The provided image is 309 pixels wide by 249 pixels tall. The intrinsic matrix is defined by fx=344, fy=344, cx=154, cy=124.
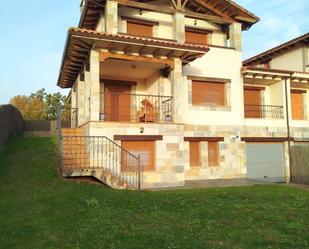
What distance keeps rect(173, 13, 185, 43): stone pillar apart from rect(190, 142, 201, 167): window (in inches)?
187

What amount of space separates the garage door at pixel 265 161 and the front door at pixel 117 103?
6276 mm

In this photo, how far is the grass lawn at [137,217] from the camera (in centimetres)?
614

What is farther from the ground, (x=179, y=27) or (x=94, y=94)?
(x=179, y=27)

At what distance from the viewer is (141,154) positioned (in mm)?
13148

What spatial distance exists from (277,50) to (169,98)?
10405 millimetres

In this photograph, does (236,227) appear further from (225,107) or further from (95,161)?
Result: (225,107)

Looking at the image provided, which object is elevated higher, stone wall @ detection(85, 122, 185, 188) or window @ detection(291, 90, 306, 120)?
window @ detection(291, 90, 306, 120)

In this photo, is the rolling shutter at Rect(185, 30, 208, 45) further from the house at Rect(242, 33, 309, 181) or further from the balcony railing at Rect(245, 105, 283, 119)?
the balcony railing at Rect(245, 105, 283, 119)

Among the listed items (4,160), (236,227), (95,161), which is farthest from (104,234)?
(4,160)

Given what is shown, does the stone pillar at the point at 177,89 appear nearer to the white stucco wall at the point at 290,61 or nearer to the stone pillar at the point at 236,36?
the stone pillar at the point at 236,36

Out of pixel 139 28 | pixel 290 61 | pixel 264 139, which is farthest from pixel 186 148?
pixel 290 61

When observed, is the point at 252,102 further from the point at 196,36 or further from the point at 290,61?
the point at 196,36

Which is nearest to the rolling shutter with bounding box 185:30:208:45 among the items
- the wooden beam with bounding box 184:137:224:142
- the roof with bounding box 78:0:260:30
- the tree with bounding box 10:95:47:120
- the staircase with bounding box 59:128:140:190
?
the roof with bounding box 78:0:260:30

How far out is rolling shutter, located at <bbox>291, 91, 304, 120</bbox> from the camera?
64.4ft
